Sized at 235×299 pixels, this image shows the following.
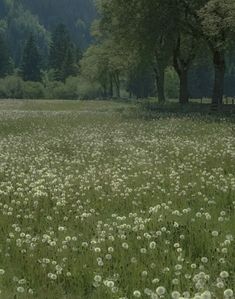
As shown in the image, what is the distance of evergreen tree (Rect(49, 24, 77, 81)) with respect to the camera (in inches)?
5861

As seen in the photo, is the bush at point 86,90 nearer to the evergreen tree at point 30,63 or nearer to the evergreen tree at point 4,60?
the evergreen tree at point 30,63

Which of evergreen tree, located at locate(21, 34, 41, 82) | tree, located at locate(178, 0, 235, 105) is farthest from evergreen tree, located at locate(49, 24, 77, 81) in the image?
tree, located at locate(178, 0, 235, 105)

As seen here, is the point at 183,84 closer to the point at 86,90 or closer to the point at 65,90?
the point at 86,90

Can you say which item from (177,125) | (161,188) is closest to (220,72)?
(177,125)

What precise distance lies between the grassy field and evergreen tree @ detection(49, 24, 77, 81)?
432ft

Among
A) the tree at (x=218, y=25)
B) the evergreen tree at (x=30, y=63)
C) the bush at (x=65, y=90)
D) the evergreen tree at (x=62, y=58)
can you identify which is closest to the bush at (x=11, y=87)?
the bush at (x=65, y=90)

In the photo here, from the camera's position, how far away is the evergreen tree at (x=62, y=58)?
488 ft

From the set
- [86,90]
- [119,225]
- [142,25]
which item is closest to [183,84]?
[142,25]

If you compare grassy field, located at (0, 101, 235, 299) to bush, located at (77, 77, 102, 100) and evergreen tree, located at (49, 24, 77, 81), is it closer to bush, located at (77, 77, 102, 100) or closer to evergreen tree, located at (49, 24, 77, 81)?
bush, located at (77, 77, 102, 100)

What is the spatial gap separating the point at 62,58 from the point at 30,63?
433 inches

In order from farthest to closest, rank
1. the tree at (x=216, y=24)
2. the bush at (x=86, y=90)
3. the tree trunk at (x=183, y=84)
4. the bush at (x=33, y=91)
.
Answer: the bush at (x=86, y=90) → the bush at (x=33, y=91) → the tree trunk at (x=183, y=84) → the tree at (x=216, y=24)

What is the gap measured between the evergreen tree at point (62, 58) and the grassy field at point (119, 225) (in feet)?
432

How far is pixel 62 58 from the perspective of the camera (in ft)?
500

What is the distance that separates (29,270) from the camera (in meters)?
7.30
